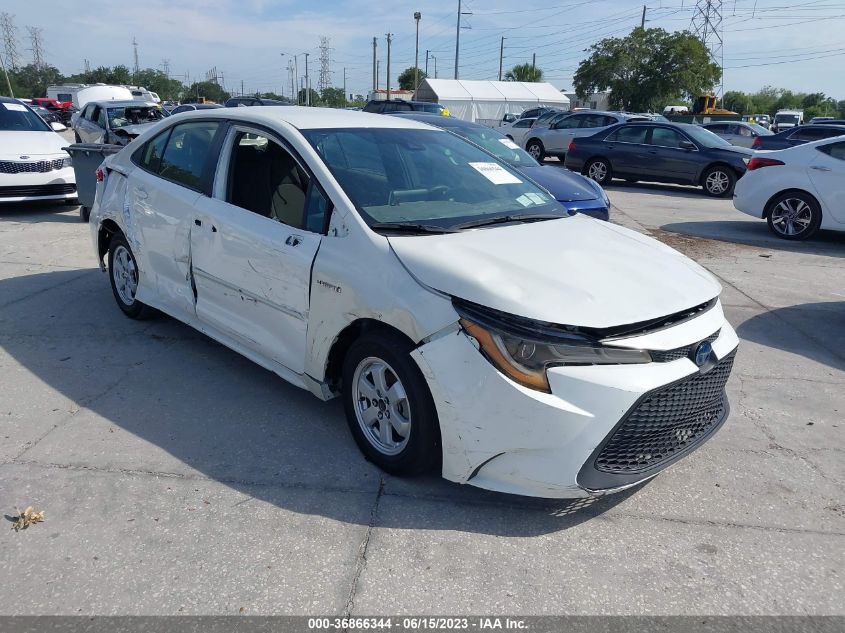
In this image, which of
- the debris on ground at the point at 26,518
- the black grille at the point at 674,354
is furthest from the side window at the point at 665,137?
the debris on ground at the point at 26,518

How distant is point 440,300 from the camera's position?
3.02 meters

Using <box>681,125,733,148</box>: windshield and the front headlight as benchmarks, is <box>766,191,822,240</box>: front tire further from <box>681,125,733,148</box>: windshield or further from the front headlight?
the front headlight

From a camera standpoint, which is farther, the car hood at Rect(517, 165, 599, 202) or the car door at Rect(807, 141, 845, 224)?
the car door at Rect(807, 141, 845, 224)

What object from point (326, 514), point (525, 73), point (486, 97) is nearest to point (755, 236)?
point (326, 514)

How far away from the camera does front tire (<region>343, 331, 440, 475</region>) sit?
123 inches

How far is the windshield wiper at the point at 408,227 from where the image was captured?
348cm

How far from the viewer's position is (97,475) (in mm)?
3477

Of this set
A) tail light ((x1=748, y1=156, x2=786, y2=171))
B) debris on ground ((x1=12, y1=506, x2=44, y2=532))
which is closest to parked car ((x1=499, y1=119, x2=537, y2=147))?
tail light ((x1=748, y1=156, x2=786, y2=171))

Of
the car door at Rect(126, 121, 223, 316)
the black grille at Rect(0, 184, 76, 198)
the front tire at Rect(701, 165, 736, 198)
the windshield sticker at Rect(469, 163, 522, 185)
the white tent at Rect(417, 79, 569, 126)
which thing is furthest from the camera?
the white tent at Rect(417, 79, 569, 126)

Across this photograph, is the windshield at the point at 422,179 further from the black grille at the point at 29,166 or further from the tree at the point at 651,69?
the tree at the point at 651,69

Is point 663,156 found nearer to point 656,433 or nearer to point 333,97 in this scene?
point 656,433

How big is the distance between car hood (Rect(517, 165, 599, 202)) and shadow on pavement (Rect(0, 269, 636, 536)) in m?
4.76

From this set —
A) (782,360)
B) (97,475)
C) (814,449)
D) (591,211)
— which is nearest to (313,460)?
(97,475)

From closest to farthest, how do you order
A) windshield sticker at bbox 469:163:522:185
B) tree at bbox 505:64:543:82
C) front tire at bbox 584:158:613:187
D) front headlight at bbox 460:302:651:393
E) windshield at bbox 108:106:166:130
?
front headlight at bbox 460:302:651:393 < windshield sticker at bbox 469:163:522:185 < windshield at bbox 108:106:166:130 < front tire at bbox 584:158:613:187 < tree at bbox 505:64:543:82
